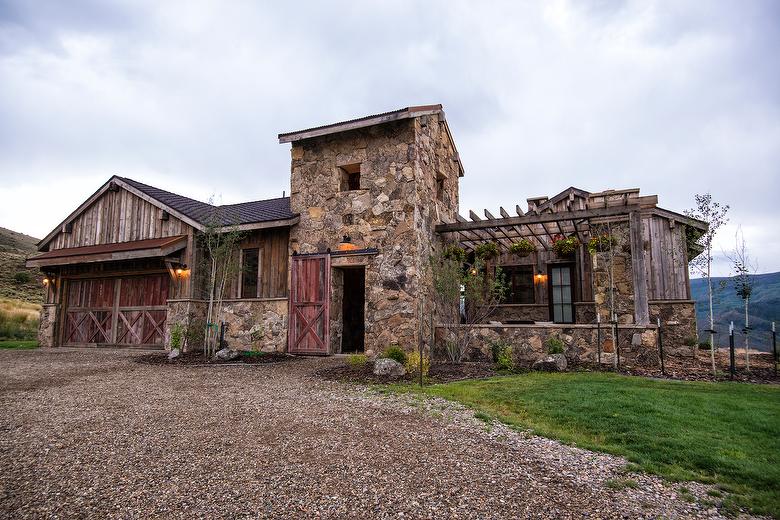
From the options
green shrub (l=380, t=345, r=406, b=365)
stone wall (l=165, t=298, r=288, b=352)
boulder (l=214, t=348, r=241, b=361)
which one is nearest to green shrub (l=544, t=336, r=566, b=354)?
green shrub (l=380, t=345, r=406, b=365)

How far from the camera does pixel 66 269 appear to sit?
47.6 ft

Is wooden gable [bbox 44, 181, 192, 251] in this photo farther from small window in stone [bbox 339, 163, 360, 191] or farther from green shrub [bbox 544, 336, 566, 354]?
green shrub [bbox 544, 336, 566, 354]

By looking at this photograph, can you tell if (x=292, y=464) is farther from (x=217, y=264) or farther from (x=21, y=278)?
(x=21, y=278)

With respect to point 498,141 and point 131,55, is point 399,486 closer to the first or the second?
point 131,55

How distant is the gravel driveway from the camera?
258cm

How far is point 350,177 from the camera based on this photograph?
455 inches

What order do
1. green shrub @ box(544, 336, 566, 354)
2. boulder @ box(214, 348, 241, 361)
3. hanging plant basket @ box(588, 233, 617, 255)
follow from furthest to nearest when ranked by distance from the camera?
hanging plant basket @ box(588, 233, 617, 255) → boulder @ box(214, 348, 241, 361) → green shrub @ box(544, 336, 566, 354)

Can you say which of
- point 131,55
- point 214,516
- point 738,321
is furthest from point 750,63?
point 131,55

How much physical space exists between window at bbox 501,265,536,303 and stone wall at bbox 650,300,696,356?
3958 millimetres

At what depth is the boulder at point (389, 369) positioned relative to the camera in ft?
24.0

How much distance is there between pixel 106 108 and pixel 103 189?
3701mm

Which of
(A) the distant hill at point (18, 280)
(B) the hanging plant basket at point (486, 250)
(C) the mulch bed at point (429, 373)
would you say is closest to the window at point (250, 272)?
(C) the mulch bed at point (429, 373)

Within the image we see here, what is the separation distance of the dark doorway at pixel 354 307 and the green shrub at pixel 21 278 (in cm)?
2602

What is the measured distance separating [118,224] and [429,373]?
1185cm
